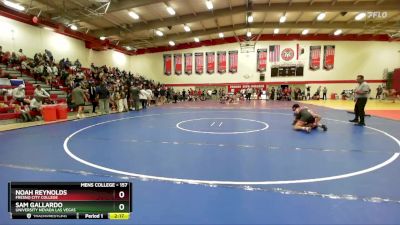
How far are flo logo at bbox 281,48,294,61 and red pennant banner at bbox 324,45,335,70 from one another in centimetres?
380

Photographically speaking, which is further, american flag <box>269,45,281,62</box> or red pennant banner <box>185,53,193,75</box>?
red pennant banner <box>185,53,193,75</box>

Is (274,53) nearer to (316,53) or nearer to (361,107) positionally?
(316,53)

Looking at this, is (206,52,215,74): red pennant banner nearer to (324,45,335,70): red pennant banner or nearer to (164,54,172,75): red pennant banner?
(164,54,172,75): red pennant banner

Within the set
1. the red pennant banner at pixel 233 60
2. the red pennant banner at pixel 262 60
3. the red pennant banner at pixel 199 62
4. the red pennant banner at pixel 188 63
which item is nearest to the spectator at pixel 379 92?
the red pennant banner at pixel 262 60

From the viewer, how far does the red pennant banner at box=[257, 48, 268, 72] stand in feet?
94.5

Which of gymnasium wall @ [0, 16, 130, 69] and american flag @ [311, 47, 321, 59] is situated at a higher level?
american flag @ [311, 47, 321, 59]

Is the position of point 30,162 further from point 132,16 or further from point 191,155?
point 132,16

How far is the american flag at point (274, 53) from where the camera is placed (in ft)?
93.3

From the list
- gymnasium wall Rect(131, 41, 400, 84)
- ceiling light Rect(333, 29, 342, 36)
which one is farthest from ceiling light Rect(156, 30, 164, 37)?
ceiling light Rect(333, 29, 342, 36)

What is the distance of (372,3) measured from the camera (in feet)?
57.8

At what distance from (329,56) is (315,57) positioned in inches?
61.9

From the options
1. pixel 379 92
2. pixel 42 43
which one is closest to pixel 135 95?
pixel 42 43

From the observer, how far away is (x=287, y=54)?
28.3 meters
